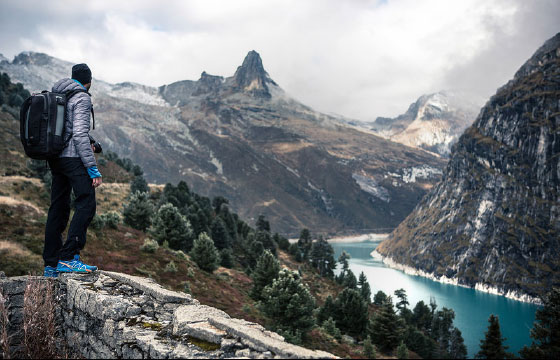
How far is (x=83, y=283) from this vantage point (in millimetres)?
6535

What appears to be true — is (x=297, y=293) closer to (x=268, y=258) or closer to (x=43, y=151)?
(x=268, y=258)

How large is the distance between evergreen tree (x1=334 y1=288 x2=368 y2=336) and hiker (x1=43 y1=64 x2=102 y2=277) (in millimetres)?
49090

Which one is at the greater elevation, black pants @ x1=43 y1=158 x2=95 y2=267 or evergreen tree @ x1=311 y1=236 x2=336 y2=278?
black pants @ x1=43 y1=158 x2=95 y2=267

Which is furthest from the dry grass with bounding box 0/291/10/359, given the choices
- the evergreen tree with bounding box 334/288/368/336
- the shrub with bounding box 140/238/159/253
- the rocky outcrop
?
the evergreen tree with bounding box 334/288/368/336

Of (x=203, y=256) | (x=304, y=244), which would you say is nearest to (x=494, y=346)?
(x=203, y=256)

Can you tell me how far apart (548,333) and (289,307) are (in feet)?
124

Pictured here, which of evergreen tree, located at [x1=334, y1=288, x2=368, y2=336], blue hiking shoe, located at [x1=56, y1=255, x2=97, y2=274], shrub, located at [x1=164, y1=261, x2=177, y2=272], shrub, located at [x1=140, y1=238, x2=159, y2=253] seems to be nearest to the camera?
blue hiking shoe, located at [x1=56, y1=255, x2=97, y2=274]

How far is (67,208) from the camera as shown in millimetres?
7145

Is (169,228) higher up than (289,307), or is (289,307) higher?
(169,228)

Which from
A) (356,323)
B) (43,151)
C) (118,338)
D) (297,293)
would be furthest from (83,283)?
(356,323)

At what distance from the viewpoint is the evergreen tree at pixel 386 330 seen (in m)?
46.5

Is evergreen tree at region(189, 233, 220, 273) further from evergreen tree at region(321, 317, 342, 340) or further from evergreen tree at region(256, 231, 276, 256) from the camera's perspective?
evergreen tree at region(256, 231, 276, 256)

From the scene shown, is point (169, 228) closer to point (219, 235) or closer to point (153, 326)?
point (219, 235)

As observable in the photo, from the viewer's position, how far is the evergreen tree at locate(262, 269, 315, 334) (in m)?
29.1
